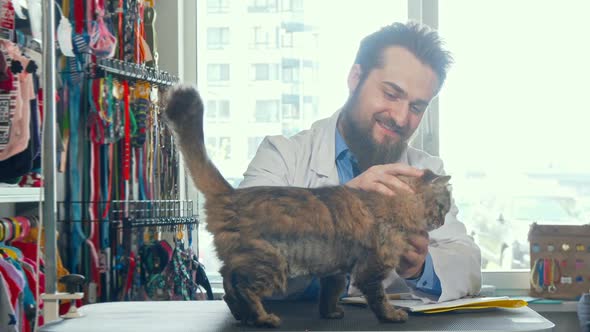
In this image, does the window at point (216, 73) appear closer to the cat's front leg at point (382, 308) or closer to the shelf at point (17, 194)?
the shelf at point (17, 194)

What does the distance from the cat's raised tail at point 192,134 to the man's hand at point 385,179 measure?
0.62ft

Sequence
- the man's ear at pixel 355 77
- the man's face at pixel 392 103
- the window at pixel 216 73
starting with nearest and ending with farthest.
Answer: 1. the man's face at pixel 392 103
2. the man's ear at pixel 355 77
3. the window at pixel 216 73

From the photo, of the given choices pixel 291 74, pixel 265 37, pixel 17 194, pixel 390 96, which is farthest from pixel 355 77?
pixel 265 37

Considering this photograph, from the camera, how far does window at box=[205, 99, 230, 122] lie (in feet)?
8.59

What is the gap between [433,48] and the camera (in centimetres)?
142

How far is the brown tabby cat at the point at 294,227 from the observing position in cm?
99

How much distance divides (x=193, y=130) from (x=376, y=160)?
1.56 ft

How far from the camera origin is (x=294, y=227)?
1011mm

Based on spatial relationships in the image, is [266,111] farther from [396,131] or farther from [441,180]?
[441,180]

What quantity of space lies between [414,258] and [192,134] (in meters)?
0.39

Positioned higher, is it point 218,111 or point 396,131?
point 218,111

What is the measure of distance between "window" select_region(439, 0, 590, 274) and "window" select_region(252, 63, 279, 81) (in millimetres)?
592

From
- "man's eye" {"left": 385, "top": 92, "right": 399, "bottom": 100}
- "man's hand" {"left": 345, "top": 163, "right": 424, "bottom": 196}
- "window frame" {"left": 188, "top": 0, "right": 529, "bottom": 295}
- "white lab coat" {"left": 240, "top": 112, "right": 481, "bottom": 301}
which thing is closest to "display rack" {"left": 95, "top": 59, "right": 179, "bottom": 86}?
"window frame" {"left": 188, "top": 0, "right": 529, "bottom": 295}

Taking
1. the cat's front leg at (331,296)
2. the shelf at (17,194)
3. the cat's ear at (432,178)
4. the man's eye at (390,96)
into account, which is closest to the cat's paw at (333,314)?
the cat's front leg at (331,296)
